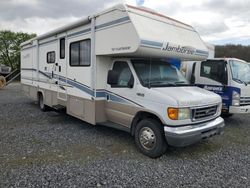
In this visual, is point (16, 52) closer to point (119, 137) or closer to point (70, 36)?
point (70, 36)

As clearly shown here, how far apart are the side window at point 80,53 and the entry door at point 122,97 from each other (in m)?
0.91

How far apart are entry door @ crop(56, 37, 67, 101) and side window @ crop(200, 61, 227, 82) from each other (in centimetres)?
474

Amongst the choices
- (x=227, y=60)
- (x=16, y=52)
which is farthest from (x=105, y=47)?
(x=16, y=52)

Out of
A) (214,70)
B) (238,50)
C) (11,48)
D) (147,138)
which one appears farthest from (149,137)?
(238,50)

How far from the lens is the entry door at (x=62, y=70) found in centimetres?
752

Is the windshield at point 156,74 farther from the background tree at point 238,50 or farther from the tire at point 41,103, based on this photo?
the background tree at point 238,50

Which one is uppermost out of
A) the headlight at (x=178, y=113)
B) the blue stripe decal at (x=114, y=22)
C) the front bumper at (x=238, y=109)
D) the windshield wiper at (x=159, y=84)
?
the blue stripe decal at (x=114, y=22)

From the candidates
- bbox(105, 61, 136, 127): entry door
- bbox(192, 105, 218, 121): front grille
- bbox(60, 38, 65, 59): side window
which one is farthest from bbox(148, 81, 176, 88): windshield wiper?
bbox(60, 38, 65, 59): side window

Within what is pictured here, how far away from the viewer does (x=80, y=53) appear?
22.1ft

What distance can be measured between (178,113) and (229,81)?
3.97 m

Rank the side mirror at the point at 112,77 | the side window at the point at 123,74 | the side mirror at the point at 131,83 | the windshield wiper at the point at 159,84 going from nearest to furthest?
the windshield wiper at the point at 159,84, the side mirror at the point at 131,83, the side window at the point at 123,74, the side mirror at the point at 112,77

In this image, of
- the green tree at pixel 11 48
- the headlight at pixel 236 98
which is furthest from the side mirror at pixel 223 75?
the green tree at pixel 11 48

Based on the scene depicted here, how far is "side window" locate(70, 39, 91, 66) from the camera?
638 centimetres

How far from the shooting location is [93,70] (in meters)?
6.05
